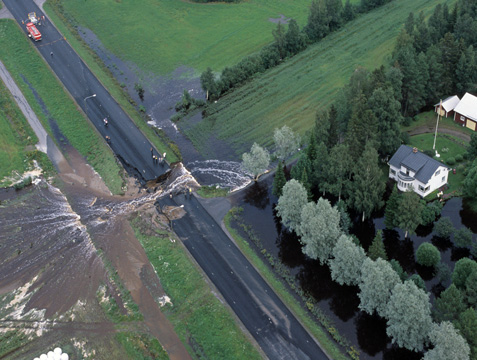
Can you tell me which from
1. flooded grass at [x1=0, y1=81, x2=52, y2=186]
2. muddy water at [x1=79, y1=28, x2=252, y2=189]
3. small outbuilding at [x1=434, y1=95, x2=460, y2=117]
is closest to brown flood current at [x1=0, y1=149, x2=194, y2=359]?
flooded grass at [x1=0, y1=81, x2=52, y2=186]

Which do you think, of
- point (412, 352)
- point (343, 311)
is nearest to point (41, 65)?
point (343, 311)

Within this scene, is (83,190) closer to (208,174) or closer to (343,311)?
(208,174)

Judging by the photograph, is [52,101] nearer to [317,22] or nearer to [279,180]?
[279,180]

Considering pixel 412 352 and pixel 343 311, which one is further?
pixel 343 311

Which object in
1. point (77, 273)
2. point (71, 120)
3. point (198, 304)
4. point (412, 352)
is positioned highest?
point (71, 120)

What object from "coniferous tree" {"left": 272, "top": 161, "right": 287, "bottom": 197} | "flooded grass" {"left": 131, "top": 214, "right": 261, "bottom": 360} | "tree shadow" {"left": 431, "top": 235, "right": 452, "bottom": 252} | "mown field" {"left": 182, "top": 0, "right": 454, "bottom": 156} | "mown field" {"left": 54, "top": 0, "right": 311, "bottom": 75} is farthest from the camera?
"mown field" {"left": 54, "top": 0, "right": 311, "bottom": 75}

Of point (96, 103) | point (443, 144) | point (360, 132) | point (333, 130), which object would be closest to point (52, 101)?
point (96, 103)

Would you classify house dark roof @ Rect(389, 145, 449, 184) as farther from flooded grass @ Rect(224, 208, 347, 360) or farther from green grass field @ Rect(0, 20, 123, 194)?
green grass field @ Rect(0, 20, 123, 194)
